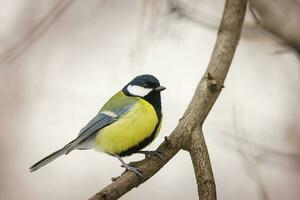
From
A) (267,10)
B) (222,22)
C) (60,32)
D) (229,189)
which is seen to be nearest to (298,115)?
(229,189)

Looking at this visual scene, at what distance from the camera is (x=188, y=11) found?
5.03ft

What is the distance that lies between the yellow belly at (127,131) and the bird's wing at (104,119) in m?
0.02

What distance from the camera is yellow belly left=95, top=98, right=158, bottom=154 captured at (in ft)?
5.17

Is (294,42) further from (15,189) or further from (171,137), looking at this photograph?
(15,189)

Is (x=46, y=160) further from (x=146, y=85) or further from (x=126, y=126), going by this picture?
(x=146, y=85)

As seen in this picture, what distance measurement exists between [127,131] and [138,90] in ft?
0.70

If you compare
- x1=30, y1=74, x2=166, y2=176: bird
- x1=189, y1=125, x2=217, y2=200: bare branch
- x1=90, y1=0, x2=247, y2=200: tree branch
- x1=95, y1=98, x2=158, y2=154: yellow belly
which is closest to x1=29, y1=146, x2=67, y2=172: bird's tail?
x1=30, y1=74, x2=166, y2=176: bird

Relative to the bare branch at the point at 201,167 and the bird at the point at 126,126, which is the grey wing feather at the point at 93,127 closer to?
the bird at the point at 126,126

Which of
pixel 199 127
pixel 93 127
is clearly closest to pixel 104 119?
pixel 93 127

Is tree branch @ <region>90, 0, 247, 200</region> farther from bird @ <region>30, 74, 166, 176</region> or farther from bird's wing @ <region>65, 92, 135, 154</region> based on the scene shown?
bird's wing @ <region>65, 92, 135, 154</region>

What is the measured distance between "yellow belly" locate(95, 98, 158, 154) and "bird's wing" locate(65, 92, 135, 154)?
22 millimetres

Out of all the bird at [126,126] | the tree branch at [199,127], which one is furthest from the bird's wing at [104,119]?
the tree branch at [199,127]

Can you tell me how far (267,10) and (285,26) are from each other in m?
0.08

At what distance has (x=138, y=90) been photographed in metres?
1.76
